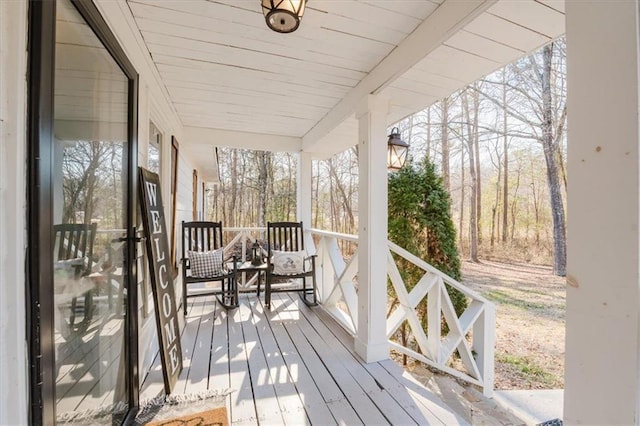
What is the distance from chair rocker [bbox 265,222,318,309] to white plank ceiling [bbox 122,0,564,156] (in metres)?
1.78

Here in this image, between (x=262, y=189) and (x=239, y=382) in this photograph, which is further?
(x=262, y=189)

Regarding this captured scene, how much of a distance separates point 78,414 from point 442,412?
179 centimetres

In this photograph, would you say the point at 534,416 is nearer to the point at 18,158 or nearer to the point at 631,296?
the point at 631,296

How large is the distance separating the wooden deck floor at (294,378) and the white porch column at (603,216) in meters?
1.06

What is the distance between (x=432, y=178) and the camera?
14.0ft

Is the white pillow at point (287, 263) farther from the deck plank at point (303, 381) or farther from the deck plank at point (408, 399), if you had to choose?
the deck plank at point (408, 399)

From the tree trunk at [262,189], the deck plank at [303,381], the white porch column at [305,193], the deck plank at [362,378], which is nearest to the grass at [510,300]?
the white porch column at [305,193]

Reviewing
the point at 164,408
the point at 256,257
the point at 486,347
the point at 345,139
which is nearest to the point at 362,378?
the point at 164,408

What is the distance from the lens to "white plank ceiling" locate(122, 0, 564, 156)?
1.54m

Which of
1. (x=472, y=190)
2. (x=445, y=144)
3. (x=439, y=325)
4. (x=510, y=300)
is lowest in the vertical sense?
(x=510, y=300)

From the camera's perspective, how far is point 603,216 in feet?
2.63

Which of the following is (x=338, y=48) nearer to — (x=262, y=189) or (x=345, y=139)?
(x=345, y=139)

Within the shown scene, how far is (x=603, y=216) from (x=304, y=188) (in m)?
3.81

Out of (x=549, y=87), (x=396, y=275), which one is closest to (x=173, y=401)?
(x=396, y=275)
